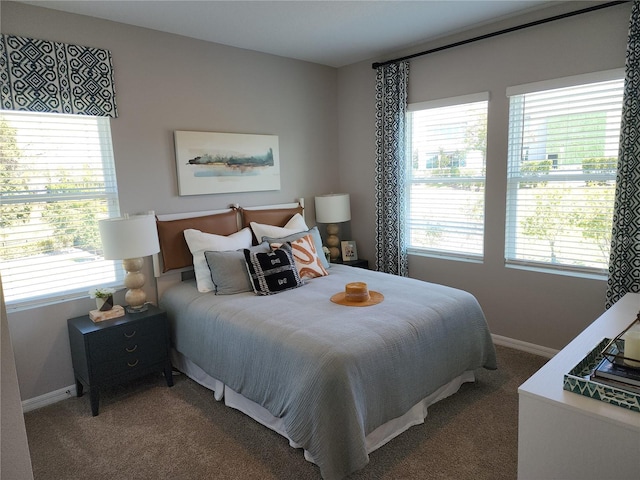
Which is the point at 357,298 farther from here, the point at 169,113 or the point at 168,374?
the point at 169,113

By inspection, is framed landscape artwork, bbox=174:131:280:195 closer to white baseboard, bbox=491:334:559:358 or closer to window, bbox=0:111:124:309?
window, bbox=0:111:124:309

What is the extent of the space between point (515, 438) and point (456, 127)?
2582 millimetres

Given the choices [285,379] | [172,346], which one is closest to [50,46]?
[172,346]

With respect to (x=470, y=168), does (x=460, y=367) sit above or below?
below

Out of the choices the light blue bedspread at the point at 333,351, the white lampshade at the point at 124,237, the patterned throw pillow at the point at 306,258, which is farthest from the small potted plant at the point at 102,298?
the patterned throw pillow at the point at 306,258

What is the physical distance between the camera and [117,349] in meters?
2.82

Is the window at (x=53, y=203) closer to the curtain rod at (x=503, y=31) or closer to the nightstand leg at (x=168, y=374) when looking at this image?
the nightstand leg at (x=168, y=374)

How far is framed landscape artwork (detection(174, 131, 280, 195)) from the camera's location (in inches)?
138

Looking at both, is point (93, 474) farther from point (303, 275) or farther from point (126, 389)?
point (303, 275)

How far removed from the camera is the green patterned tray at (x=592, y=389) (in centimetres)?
140

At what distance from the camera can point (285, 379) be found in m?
2.21

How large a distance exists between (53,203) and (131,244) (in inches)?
25.6

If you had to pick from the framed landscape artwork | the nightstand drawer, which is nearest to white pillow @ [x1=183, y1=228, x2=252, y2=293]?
the framed landscape artwork

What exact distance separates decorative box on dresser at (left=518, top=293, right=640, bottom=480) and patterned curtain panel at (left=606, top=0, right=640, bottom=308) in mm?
1682
